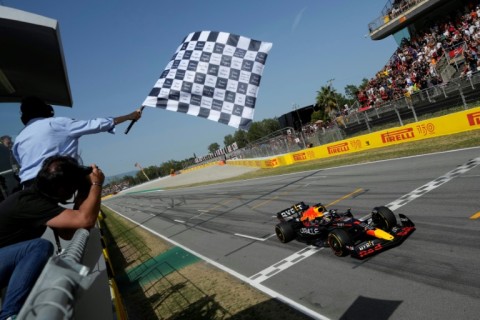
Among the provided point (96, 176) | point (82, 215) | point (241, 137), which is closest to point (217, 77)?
point (96, 176)

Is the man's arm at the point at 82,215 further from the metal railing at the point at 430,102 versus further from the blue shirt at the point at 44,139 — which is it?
the metal railing at the point at 430,102

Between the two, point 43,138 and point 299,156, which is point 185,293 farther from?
point 299,156

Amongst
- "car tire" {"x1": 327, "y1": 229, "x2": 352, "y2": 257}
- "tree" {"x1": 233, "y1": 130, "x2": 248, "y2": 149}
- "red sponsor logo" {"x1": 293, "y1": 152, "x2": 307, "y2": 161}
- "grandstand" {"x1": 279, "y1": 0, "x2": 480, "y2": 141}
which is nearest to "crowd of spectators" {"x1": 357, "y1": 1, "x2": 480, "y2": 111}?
"grandstand" {"x1": 279, "y1": 0, "x2": 480, "y2": 141}

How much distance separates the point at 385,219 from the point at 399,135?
13325mm

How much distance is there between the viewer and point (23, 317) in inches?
51.6

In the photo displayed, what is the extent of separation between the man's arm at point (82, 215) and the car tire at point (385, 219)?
6.05m

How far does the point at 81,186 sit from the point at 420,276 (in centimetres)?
504

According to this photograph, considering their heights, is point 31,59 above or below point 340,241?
above

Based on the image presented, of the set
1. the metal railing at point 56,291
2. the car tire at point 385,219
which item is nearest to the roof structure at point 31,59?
the metal railing at point 56,291

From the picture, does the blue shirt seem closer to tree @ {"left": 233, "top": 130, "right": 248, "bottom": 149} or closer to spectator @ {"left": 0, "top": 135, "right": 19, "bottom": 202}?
spectator @ {"left": 0, "top": 135, "right": 19, "bottom": 202}

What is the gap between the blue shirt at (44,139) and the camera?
11.9ft

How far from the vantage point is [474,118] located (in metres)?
15.6

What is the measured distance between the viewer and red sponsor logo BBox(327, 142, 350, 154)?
2362 centimetres

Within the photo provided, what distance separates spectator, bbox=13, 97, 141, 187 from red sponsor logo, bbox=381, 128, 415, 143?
18.0 meters
